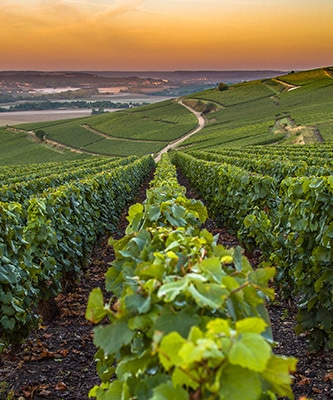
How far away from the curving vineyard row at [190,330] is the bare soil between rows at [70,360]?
2.57 metres

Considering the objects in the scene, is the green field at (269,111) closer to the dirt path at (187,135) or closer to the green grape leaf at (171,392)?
the dirt path at (187,135)

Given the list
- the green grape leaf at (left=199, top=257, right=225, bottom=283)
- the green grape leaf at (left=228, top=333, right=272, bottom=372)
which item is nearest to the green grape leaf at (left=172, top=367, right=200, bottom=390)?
the green grape leaf at (left=228, top=333, right=272, bottom=372)

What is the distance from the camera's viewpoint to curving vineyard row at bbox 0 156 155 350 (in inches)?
225

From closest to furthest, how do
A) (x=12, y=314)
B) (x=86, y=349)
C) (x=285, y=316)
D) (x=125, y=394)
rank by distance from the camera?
1. (x=125, y=394)
2. (x=12, y=314)
3. (x=86, y=349)
4. (x=285, y=316)

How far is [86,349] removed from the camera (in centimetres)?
627

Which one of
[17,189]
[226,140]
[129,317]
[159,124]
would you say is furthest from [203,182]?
[159,124]

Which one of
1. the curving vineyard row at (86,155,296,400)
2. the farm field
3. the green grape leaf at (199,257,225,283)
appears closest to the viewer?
the curving vineyard row at (86,155,296,400)

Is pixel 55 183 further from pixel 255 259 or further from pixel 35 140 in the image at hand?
pixel 35 140

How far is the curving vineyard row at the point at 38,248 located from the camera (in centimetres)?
572

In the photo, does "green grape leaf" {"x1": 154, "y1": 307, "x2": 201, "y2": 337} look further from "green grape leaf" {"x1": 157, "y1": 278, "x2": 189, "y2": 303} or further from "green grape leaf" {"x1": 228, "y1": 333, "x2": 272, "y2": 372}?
"green grape leaf" {"x1": 228, "y1": 333, "x2": 272, "y2": 372}

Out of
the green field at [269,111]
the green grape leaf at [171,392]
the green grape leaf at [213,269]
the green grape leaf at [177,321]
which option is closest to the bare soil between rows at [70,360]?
the green grape leaf at [213,269]

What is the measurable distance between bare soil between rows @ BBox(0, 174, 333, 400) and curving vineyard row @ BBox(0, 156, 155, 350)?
352 mm

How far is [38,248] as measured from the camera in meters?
7.30

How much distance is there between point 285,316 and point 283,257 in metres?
0.91
